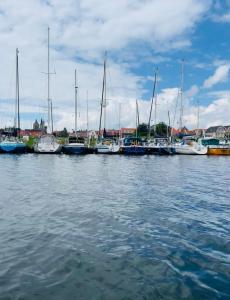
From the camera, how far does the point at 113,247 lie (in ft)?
32.6

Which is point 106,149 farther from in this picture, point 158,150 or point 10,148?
point 10,148

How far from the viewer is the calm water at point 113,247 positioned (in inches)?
287

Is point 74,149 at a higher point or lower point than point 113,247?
higher

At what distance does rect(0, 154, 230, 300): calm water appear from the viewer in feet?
24.0

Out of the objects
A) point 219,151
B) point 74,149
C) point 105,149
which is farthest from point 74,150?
point 219,151

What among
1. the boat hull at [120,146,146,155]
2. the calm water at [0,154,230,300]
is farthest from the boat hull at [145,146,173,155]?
the calm water at [0,154,230,300]

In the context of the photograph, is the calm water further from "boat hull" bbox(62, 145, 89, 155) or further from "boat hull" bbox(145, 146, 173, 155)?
"boat hull" bbox(145, 146, 173, 155)

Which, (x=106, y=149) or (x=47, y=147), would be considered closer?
(x=47, y=147)

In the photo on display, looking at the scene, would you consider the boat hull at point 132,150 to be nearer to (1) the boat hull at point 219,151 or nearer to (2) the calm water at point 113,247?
(1) the boat hull at point 219,151

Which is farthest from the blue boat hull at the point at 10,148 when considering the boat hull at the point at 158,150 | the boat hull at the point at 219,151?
the boat hull at the point at 219,151

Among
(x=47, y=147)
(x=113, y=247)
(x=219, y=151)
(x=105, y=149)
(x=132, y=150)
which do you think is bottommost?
(x=113, y=247)

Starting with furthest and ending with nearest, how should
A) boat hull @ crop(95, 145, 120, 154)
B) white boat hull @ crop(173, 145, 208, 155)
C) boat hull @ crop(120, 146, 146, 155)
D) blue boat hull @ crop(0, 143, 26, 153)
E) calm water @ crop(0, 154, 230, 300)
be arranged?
1. white boat hull @ crop(173, 145, 208, 155)
2. boat hull @ crop(120, 146, 146, 155)
3. boat hull @ crop(95, 145, 120, 154)
4. blue boat hull @ crop(0, 143, 26, 153)
5. calm water @ crop(0, 154, 230, 300)

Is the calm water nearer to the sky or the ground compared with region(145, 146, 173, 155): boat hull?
nearer to the ground

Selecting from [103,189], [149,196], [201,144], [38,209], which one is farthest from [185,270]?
[201,144]
